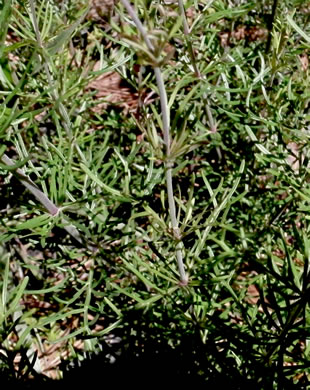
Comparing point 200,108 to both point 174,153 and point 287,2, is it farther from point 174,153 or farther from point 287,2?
point 174,153

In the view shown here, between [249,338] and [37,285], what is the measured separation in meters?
1.22

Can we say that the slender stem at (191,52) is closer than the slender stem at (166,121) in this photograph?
No

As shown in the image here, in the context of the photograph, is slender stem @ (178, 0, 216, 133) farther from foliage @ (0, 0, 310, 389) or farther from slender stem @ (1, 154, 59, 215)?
slender stem @ (1, 154, 59, 215)

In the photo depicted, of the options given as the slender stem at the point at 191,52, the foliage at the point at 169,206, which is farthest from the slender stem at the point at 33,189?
the slender stem at the point at 191,52

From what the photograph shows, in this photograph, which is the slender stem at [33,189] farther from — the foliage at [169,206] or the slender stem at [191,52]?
the slender stem at [191,52]

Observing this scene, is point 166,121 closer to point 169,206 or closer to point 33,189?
point 169,206

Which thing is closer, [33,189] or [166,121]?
[166,121]

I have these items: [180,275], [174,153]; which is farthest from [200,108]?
[174,153]

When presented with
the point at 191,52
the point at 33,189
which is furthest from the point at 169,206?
the point at 191,52

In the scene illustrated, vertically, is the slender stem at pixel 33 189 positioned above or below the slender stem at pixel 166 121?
below

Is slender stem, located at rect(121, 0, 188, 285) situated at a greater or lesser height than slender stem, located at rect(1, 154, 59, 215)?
greater

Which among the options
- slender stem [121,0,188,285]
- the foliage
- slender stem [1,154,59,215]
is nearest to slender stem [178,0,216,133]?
the foliage

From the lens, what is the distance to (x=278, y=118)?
1.54 m

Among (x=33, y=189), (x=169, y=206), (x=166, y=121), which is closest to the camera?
(x=166, y=121)
